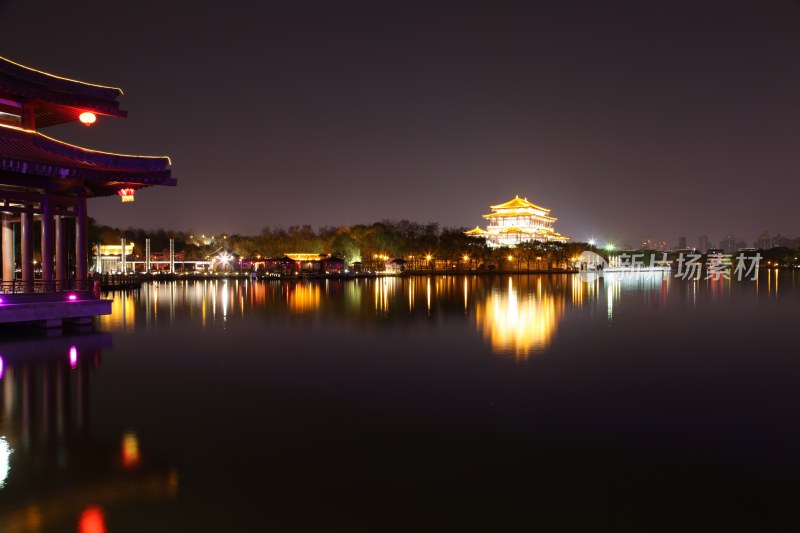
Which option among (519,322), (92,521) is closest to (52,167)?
(92,521)

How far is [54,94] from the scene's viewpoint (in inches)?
627

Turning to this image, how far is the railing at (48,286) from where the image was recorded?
1541 cm

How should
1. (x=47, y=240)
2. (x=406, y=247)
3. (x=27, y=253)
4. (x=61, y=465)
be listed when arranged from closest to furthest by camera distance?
(x=61, y=465), (x=47, y=240), (x=27, y=253), (x=406, y=247)

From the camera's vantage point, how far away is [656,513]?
493 centimetres

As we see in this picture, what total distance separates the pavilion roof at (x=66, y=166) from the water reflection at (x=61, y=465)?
6.86m

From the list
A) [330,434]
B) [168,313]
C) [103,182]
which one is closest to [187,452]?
[330,434]

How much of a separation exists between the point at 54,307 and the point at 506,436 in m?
13.1

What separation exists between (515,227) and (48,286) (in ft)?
247

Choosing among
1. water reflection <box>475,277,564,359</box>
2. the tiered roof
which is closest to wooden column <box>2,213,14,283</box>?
the tiered roof

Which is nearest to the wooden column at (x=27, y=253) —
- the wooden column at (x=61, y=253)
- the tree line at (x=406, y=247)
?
the wooden column at (x=61, y=253)

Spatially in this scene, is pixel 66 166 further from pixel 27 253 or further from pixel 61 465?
pixel 61 465

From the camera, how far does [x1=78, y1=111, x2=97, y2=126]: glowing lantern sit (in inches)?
681

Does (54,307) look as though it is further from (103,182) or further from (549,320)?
(549,320)

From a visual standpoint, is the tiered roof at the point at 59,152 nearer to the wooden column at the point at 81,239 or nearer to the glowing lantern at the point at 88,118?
the glowing lantern at the point at 88,118
